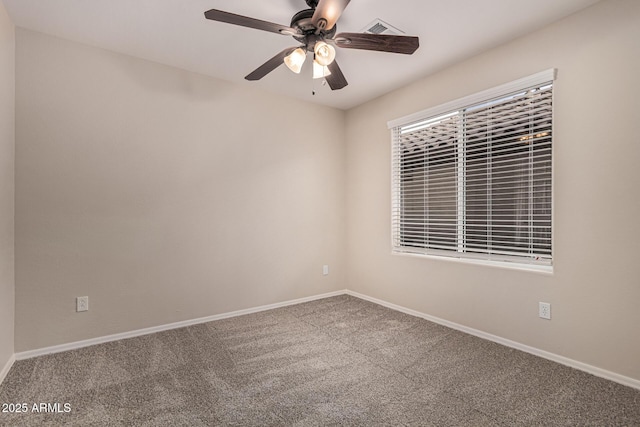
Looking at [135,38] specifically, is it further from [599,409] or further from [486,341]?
[599,409]

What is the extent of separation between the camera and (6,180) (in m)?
2.29

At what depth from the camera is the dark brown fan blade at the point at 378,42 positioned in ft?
6.09

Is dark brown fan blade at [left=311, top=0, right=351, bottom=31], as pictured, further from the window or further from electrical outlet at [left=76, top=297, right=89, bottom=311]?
electrical outlet at [left=76, top=297, right=89, bottom=311]

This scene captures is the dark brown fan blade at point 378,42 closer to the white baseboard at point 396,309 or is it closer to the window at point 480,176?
the window at point 480,176

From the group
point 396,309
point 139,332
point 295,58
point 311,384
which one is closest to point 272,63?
point 295,58

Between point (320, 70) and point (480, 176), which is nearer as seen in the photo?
point (320, 70)

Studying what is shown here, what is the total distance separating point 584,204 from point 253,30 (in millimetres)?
2763

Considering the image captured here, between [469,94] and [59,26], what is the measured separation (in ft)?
11.3

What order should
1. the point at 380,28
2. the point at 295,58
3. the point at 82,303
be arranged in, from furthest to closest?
the point at 82,303
the point at 380,28
the point at 295,58

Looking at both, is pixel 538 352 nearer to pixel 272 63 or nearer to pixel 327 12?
pixel 327 12

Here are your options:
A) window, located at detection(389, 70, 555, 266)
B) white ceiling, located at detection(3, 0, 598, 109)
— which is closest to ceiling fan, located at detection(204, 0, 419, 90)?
white ceiling, located at detection(3, 0, 598, 109)

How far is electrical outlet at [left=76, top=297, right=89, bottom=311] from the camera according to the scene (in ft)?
8.71

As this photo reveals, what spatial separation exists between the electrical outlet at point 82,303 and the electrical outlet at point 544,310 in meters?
3.69

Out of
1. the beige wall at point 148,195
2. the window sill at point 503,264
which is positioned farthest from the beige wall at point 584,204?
the beige wall at point 148,195
